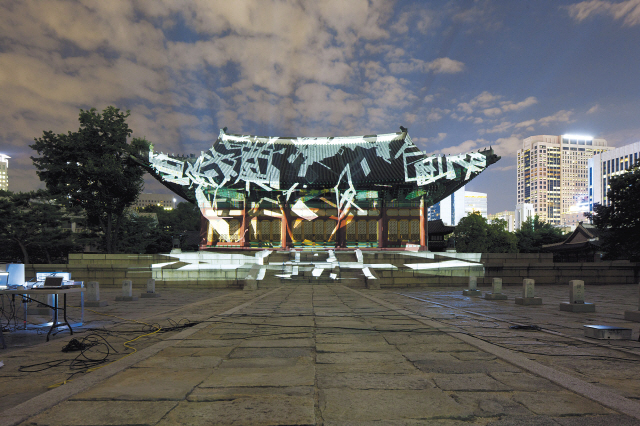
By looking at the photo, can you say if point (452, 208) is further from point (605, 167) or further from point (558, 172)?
point (605, 167)

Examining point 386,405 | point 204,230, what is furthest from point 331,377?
point 204,230

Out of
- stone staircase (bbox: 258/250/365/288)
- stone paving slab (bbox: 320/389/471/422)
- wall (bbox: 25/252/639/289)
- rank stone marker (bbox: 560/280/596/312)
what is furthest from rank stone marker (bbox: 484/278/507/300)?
stone paving slab (bbox: 320/389/471/422)

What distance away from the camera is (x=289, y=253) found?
19453mm

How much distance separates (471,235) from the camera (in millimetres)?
38594

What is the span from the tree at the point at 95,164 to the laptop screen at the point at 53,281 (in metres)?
16.7

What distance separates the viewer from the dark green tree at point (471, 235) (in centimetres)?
3766

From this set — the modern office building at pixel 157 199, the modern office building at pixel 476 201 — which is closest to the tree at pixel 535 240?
the modern office building at pixel 157 199

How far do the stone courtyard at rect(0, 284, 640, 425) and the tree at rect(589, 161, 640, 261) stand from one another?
16731mm

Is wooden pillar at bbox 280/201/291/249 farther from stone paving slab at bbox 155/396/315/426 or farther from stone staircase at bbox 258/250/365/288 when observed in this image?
stone paving slab at bbox 155/396/315/426

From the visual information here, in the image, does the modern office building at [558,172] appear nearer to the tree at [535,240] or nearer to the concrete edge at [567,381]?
the tree at [535,240]

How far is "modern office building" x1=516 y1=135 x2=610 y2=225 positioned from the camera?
421 feet

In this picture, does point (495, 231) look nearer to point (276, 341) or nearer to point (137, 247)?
point (137, 247)

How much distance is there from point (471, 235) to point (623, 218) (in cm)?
2052

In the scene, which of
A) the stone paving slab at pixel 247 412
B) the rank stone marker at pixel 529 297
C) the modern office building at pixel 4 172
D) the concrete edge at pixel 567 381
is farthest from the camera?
the modern office building at pixel 4 172
